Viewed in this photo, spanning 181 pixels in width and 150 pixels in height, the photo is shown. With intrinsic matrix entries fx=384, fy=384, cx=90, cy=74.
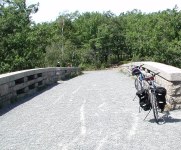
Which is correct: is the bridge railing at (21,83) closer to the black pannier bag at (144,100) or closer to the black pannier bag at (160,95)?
the black pannier bag at (144,100)

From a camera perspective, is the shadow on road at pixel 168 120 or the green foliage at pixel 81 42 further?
the green foliage at pixel 81 42

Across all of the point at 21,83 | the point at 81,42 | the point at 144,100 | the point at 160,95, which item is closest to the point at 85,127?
the point at 144,100

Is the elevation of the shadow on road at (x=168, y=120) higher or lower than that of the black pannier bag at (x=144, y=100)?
lower

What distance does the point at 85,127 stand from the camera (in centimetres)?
769

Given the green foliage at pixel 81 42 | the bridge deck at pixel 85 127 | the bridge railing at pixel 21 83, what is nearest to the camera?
the bridge deck at pixel 85 127

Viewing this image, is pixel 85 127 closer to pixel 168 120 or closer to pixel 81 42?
pixel 168 120

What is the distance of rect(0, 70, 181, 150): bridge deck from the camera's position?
6435mm

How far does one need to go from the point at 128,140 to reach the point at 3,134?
8.25 feet

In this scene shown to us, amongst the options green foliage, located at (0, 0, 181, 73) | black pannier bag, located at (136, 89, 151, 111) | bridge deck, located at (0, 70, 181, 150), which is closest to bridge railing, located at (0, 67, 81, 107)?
bridge deck, located at (0, 70, 181, 150)

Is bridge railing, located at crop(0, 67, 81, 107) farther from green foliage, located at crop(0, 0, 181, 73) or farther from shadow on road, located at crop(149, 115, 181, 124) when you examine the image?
green foliage, located at crop(0, 0, 181, 73)

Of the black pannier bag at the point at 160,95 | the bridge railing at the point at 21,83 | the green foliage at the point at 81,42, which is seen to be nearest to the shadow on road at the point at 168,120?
the black pannier bag at the point at 160,95

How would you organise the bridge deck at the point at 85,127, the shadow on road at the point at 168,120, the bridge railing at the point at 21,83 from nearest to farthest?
the bridge deck at the point at 85,127
the shadow on road at the point at 168,120
the bridge railing at the point at 21,83

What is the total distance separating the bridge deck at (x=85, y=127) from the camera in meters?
6.44

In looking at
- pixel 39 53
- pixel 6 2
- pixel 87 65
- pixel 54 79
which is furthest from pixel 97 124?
pixel 87 65
